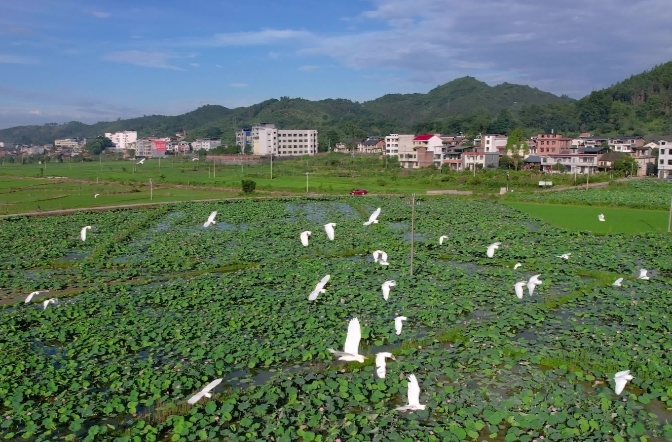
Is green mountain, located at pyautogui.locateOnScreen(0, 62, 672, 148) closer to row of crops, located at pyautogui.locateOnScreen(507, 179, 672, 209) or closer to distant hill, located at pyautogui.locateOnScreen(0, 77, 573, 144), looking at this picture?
distant hill, located at pyautogui.locateOnScreen(0, 77, 573, 144)

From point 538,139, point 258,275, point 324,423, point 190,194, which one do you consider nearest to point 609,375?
point 324,423

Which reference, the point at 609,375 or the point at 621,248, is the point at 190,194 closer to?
the point at 621,248

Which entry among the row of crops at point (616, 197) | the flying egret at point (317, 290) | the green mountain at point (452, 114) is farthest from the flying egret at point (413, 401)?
the green mountain at point (452, 114)

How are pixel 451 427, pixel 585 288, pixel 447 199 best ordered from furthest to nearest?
1. pixel 447 199
2. pixel 585 288
3. pixel 451 427

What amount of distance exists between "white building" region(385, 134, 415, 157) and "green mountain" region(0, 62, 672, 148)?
65.4 feet

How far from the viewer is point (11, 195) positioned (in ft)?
96.4

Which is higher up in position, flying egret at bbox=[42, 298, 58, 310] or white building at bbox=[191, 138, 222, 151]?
white building at bbox=[191, 138, 222, 151]

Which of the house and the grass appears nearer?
the grass

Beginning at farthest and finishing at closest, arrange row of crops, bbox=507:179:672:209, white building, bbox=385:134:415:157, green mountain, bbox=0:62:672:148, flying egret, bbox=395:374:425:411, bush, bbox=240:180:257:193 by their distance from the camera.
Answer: green mountain, bbox=0:62:672:148 < white building, bbox=385:134:415:157 < bush, bbox=240:180:257:193 < row of crops, bbox=507:179:672:209 < flying egret, bbox=395:374:425:411

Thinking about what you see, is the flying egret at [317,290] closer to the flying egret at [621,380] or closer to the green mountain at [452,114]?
the flying egret at [621,380]

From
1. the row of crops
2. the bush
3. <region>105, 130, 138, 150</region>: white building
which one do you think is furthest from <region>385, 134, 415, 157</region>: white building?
<region>105, 130, 138, 150</region>: white building

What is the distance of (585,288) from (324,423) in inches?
288

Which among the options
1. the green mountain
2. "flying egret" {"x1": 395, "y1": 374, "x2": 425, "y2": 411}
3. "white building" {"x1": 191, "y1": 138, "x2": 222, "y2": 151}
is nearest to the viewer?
"flying egret" {"x1": 395, "y1": 374, "x2": 425, "y2": 411}

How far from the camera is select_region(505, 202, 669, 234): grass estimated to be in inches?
730
